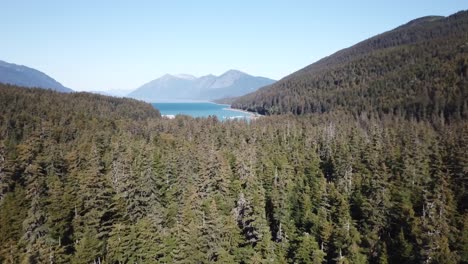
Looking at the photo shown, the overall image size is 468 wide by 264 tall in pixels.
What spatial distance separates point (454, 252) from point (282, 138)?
3396 inches

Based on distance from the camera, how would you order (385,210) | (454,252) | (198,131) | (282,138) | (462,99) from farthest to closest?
(462,99), (198,131), (282,138), (385,210), (454,252)

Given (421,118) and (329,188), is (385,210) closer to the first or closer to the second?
(329,188)

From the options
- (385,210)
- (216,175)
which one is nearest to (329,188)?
(385,210)

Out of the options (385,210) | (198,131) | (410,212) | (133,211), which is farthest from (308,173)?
(198,131)

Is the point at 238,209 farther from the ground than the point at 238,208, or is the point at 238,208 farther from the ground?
the point at 238,208

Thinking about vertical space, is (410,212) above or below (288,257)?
above

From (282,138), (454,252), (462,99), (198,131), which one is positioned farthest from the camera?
(462,99)

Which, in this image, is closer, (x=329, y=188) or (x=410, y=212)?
(x=410, y=212)

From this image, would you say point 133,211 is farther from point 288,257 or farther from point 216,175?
point 288,257

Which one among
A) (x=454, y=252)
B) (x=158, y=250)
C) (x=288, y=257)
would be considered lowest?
(x=288, y=257)

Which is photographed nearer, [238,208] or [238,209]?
[238,208]

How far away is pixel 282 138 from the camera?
422 feet

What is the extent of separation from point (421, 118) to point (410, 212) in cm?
13483

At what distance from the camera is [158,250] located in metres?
39.4
